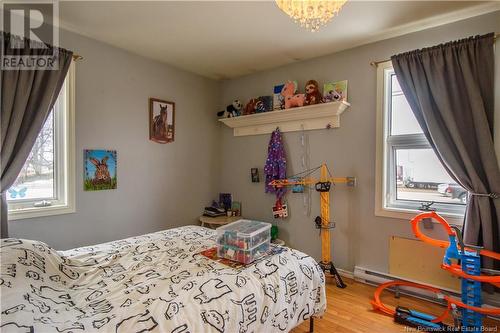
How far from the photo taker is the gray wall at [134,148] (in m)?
2.48

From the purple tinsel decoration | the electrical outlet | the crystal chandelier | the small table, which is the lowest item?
the small table

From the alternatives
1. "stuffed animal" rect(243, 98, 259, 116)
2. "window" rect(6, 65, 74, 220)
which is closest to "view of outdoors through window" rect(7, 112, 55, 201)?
"window" rect(6, 65, 74, 220)

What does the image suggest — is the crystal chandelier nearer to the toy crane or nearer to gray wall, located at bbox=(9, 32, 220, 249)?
the toy crane

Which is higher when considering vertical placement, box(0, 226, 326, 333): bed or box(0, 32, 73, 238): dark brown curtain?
box(0, 32, 73, 238): dark brown curtain

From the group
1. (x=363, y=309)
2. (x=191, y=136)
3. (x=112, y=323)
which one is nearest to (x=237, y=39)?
(x=191, y=136)

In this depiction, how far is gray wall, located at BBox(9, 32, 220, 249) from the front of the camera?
8.14 ft

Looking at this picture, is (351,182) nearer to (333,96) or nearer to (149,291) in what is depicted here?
(333,96)

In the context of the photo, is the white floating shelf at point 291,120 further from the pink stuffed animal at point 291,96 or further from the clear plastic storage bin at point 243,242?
the clear plastic storage bin at point 243,242

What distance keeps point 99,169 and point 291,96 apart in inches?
86.7

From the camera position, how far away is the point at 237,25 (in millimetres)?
2314

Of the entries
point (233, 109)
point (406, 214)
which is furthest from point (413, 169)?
point (233, 109)

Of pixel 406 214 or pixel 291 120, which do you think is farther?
pixel 291 120

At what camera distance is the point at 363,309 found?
218 centimetres

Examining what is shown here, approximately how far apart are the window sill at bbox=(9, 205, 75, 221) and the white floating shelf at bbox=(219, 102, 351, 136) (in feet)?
6.74
